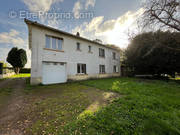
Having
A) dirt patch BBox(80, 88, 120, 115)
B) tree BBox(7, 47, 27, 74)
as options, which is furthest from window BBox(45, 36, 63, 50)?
Result: tree BBox(7, 47, 27, 74)

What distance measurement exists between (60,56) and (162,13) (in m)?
10.6

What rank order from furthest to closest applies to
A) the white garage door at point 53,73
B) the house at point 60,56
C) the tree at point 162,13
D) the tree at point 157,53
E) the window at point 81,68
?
the window at point 81,68 → the tree at point 157,53 → the white garage door at point 53,73 → the house at point 60,56 → the tree at point 162,13

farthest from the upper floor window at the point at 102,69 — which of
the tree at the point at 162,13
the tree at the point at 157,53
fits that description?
the tree at the point at 162,13

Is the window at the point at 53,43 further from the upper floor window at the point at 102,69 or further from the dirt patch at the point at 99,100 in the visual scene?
the upper floor window at the point at 102,69

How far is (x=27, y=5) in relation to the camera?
23.7 feet

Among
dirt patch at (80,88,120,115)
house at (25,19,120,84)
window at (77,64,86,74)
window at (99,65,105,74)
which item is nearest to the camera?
dirt patch at (80,88,120,115)

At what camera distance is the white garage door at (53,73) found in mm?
7529

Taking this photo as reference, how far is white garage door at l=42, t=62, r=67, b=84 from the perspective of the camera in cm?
753

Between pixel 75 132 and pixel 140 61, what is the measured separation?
15388 mm

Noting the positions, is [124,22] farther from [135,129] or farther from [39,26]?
[135,129]

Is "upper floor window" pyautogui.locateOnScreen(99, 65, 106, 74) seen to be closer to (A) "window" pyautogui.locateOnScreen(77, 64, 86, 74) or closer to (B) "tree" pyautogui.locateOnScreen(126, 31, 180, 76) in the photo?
(A) "window" pyautogui.locateOnScreen(77, 64, 86, 74)

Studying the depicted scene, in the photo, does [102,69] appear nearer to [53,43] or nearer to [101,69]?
[101,69]

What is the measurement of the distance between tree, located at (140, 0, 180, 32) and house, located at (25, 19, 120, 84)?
714 cm

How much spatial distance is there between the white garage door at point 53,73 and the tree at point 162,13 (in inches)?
382
